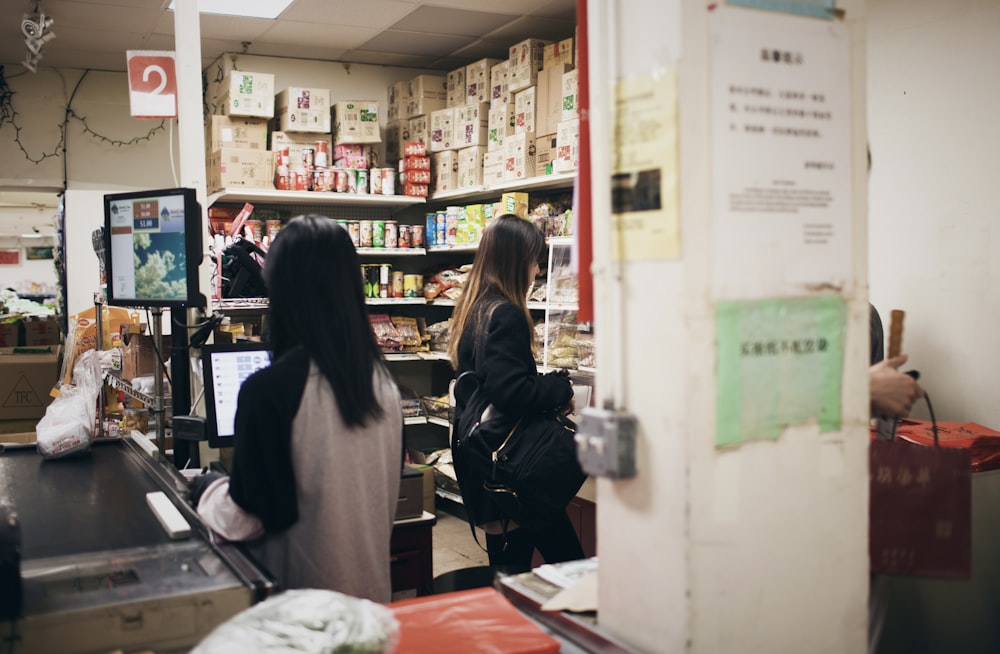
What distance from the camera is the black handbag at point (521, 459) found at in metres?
2.94

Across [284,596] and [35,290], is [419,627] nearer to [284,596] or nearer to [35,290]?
[284,596]

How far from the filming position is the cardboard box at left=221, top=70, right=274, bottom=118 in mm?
5676

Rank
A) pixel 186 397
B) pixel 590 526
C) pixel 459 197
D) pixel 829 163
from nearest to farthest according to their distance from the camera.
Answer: pixel 829 163
pixel 186 397
pixel 590 526
pixel 459 197

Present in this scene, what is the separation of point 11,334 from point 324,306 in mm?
6592

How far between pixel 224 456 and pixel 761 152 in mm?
2664

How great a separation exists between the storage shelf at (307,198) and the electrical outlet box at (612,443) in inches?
187

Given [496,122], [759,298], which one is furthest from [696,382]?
[496,122]

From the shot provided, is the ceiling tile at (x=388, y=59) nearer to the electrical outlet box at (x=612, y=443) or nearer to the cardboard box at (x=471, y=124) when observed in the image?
the cardboard box at (x=471, y=124)

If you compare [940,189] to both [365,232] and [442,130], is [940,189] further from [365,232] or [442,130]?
[365,232]

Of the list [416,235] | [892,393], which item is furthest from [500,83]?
[892,393]

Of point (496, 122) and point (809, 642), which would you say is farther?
point (496, 122)

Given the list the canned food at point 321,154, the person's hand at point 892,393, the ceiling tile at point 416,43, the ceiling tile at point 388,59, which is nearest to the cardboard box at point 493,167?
the ceiling tile at point 416,43

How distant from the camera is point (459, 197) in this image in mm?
6352

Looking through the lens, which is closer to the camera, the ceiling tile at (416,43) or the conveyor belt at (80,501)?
the conveyor belt at (80,501)
